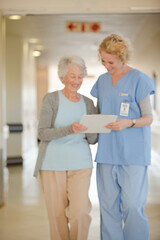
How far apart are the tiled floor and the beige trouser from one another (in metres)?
0.91

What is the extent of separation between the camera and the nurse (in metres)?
2.36

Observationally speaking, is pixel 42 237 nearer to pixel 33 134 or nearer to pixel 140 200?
pixel 140 200

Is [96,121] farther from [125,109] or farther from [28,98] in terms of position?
[28,98]

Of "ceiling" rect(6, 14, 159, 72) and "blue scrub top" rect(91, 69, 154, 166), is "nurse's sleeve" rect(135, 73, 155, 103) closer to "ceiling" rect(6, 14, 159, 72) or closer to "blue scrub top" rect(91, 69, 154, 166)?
"blue scrub top" rect(91, 69, 154, 166)

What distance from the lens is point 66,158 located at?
2434 millimetres

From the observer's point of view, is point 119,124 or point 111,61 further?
point 111,61

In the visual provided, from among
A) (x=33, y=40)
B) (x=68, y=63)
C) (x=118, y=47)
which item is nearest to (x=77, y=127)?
(x=68, y=63)

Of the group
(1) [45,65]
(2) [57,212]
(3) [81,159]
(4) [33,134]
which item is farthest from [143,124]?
(1) [45,65]

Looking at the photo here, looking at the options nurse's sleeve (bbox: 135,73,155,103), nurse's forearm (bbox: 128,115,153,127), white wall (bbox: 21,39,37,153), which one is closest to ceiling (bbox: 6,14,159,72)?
white wall (bbox: 21,39,37,153)

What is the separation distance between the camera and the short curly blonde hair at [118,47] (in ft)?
7.68

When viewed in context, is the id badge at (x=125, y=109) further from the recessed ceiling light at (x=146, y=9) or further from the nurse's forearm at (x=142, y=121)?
the recessed ceiling light at (x=146, y=9)

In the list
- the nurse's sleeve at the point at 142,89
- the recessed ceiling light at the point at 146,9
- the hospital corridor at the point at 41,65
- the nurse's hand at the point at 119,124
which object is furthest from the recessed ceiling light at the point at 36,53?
the nurse's hand at the point at 119,124

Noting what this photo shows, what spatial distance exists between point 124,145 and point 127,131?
10 centimetres

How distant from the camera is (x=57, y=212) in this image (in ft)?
8.18
